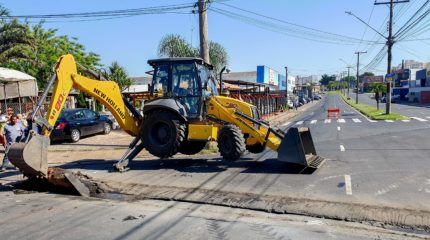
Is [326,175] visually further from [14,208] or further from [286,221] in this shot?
[14,208]

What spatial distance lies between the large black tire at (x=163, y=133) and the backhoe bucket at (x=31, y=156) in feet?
11.1

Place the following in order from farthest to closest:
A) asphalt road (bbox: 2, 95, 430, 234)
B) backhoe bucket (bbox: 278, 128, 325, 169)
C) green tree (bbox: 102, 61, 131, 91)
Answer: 1. green tree (bbox: 102, 61, 131, 91)
2. backhoe bucket (bbox: 278, 128, 325, 169)
3. asphalt road (bbox: 2, 95, 430, 234)

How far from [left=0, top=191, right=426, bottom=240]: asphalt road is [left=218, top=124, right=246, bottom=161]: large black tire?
3.15m

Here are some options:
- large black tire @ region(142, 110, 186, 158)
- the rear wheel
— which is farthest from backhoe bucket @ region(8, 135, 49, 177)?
the rear wheel

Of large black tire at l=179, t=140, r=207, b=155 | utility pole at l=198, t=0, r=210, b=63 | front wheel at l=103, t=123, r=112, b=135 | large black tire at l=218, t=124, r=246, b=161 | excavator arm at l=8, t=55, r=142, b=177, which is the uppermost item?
utility pole at l=198, t=0, r=210, b=63

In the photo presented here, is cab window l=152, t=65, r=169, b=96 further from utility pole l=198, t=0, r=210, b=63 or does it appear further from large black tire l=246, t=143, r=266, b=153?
utility pole l=198, t=0, r=210, b=63

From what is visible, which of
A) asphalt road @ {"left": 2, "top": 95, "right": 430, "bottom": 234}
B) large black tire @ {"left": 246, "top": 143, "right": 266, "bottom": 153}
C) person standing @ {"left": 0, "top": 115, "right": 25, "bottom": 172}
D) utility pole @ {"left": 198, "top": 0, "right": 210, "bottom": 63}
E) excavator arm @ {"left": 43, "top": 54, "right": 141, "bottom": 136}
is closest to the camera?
asphalt road @ {"left": 2, "top": 95, "right": 430, "bottom": 234}

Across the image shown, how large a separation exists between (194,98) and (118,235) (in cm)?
626

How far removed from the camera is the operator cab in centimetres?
1189

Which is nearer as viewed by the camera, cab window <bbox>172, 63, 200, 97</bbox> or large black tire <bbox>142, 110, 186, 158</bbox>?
large black tire <bbox>142, 110, 186, 158</bbox>

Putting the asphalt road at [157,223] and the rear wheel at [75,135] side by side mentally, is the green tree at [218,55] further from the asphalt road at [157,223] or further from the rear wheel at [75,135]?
the asphalt road at [157,223]

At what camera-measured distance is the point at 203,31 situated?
17156mm

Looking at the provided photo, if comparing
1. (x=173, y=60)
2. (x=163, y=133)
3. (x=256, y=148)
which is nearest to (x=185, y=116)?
(x=163, y=133)

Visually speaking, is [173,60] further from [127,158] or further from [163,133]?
[127,158]
